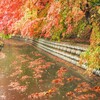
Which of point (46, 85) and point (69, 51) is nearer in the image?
point (46, 85)

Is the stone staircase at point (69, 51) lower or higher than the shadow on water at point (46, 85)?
higher

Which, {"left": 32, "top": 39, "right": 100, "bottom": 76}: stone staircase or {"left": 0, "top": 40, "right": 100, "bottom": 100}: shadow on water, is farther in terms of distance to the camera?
{"left": 32, "top": 39, "right": 100, "bottom": 76}: stone staircase

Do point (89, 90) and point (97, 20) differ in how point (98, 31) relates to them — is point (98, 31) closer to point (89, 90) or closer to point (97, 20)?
point (97, 20)

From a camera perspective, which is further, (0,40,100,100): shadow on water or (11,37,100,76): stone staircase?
(11,37,100,76): stone staircase

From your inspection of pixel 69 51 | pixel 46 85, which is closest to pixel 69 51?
pixel 69 51

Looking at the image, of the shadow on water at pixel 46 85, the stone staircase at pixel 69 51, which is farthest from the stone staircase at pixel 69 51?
the shadow on water at pixel 46 85

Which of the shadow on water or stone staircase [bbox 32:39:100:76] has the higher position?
stone staircase [bbox 32:39:100:76]

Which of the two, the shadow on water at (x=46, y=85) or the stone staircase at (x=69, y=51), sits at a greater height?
the stone staircase at (x=69, y=51)

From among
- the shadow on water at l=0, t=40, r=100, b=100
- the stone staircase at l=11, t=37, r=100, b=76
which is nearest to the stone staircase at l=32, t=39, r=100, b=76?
the stone staircase at l=11, t=37, r=100, b=76

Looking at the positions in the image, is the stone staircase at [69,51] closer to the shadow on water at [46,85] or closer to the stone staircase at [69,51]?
the stone staircase at [69,51]

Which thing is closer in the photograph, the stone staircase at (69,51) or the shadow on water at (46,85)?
the shadow on water at (46,85)

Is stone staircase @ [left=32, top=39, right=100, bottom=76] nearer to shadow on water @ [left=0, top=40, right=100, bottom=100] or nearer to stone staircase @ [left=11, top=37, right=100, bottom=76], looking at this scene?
stone staircase @ [left=11, top=37, right=100, bottom=76]

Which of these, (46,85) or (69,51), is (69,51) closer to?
(69,51)

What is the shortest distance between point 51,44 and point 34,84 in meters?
10.4
